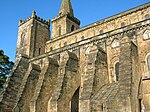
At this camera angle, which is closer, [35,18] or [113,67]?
[113,67]

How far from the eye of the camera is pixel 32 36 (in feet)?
117

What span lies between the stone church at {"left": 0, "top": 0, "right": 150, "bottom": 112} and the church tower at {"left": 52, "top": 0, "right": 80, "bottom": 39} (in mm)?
3152

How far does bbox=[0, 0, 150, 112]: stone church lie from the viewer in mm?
17859

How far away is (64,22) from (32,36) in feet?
19.6

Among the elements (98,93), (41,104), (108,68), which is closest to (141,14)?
(108,68)

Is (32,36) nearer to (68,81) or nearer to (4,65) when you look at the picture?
(4,65)

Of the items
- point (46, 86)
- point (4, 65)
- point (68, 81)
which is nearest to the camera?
point (68, 81)

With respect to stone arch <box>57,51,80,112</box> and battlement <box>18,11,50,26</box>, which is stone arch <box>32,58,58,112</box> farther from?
battlement <box>18,11,50,26</box>

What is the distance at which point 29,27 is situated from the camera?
120 feet

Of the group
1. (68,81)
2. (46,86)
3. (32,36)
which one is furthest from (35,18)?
(68,81)

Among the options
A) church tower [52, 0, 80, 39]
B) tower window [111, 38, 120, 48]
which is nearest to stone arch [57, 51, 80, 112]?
tower window [111, 38, 120, 48]

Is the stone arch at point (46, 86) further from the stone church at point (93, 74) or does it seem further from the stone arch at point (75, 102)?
the stone arch at point (75, 102)

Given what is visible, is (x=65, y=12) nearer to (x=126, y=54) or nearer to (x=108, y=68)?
(x=108, y=68)

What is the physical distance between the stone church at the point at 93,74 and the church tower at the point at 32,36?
3.30 feet
